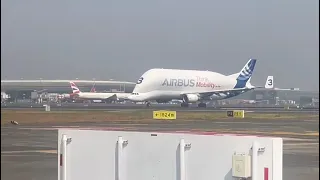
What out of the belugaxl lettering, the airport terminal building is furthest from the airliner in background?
the airport terminal building

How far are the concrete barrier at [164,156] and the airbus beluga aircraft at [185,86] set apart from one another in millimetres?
56384

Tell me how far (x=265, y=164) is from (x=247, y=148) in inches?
6.9

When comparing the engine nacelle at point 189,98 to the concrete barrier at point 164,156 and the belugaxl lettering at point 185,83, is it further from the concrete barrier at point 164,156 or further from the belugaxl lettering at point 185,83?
the concrete barrier at point 164,156

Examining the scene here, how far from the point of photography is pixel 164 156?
4668 millimetres

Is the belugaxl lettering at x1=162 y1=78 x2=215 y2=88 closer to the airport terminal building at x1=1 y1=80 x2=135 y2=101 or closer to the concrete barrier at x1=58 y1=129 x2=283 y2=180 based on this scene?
the airport terminal building at x1=1 y1=80 x2=135 y2=101

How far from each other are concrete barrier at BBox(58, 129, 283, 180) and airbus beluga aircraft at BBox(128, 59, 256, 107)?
185 ft

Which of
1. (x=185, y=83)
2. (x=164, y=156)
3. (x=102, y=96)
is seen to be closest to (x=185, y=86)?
(x=185, y=83)

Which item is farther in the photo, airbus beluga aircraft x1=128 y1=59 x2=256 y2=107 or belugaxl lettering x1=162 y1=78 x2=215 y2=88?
belugaxl lettering x1=162 y1=78 x2=215 y2=88

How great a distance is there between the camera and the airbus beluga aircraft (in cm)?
6431

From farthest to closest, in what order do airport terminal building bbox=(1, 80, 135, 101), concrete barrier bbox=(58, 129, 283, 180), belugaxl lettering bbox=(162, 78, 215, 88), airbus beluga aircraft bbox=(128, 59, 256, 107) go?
belugaxl lettering bbox=(162, 78, 215, 88)
airbus beluga aircraft bbox=(128, 59, 256, 107)
airport terminal building bbox=(1, 80, 135, 101)
concrete barrier bbox=(58, 129, 283, 180)

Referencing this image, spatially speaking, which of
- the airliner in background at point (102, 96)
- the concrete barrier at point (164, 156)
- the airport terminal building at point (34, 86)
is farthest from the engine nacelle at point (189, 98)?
the concrete barrier at point (164, 156)

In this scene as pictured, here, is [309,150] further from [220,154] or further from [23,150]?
[220,154]

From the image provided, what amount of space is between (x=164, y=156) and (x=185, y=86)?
64.6 meters

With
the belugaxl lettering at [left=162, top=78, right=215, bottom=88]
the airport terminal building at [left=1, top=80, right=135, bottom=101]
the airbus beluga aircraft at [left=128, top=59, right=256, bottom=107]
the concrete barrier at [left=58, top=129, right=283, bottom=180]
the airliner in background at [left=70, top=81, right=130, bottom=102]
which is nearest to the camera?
the concrete barrier at [left=58, top=129, right=283, bottom=180]
